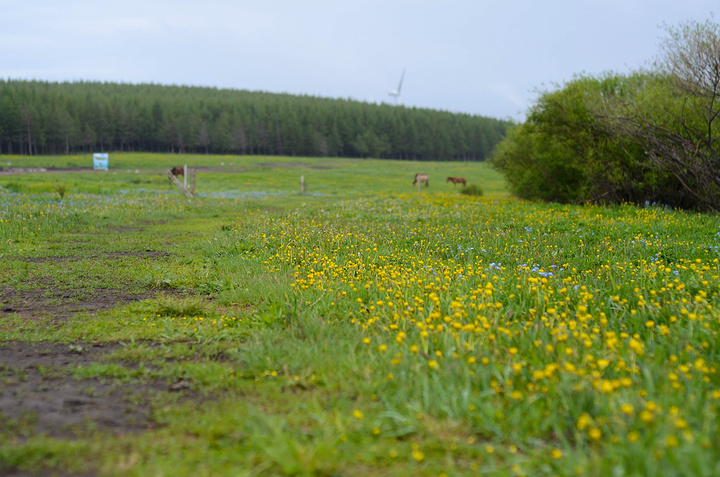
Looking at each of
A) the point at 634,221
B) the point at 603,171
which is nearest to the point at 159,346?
the point at 634,221

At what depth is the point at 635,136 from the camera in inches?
636

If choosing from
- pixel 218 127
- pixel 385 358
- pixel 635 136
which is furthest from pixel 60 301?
pixel 218 127

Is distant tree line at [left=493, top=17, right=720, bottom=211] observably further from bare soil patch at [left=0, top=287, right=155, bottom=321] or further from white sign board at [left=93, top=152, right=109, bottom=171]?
white sign board at [left=93, top=152, right=109, bottom=171]

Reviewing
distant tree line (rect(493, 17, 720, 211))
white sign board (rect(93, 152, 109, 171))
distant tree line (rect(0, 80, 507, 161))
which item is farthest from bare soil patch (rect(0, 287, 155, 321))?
distant tree line (rect(0, 80, 507, 161))

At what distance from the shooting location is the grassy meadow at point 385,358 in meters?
2.98

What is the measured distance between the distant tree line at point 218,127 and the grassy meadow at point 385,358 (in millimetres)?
94225

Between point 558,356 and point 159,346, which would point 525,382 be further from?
point 159,346

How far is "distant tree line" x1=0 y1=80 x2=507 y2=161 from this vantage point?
87.6 metres

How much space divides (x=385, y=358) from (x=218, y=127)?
109m

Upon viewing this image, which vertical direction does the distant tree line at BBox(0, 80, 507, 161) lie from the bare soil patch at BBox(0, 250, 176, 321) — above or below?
above

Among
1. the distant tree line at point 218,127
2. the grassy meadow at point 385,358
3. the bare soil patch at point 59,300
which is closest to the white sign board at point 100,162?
the grassy meadow at point 385,358

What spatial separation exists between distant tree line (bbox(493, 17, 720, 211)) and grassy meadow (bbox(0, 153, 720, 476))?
727 centimetres

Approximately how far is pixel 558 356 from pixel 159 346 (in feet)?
12.9

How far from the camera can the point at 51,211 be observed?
47.6 feet
